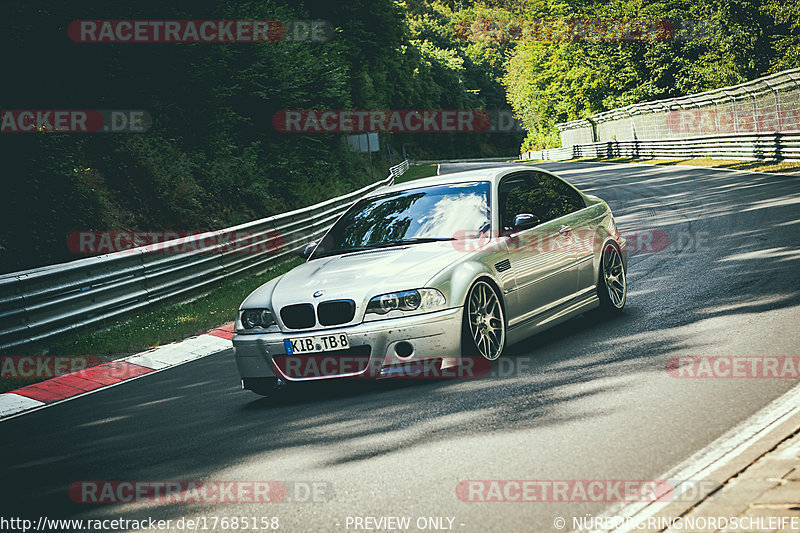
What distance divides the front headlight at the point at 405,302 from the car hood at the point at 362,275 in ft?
0.15

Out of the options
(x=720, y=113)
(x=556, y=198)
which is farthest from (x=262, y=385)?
(x=720, y=113)

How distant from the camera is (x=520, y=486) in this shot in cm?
425

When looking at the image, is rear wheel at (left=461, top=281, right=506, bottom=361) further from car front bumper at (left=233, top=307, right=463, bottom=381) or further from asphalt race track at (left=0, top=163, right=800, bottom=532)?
asphalt race track at (left=0, top=163, right=800, bottom=532)

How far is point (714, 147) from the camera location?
3403cm

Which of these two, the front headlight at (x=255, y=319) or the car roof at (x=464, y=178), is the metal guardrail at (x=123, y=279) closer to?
the front headlight at (x=255, y=319)

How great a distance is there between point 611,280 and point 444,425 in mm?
3715

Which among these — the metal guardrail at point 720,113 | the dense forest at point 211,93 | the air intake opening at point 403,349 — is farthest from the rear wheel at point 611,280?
the metal guardrail at point 720,113

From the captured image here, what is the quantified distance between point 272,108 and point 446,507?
88.6 feet

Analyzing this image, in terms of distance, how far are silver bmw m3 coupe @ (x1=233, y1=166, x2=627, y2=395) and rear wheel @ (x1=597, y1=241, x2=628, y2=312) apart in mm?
13

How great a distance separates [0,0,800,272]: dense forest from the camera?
1517cm

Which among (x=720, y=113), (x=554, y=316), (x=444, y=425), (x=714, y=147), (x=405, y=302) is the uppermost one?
(x=720, y=113)

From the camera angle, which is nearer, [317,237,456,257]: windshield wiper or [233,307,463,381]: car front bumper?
[233,307,463,381]: car front bumper

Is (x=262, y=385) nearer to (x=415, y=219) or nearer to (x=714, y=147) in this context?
(x=415, y=219)

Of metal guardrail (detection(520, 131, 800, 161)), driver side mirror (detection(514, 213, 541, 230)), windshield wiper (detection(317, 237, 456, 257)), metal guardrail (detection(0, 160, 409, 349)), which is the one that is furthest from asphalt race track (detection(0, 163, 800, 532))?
metal guardrail (detection(520, 131, 800, 161))
